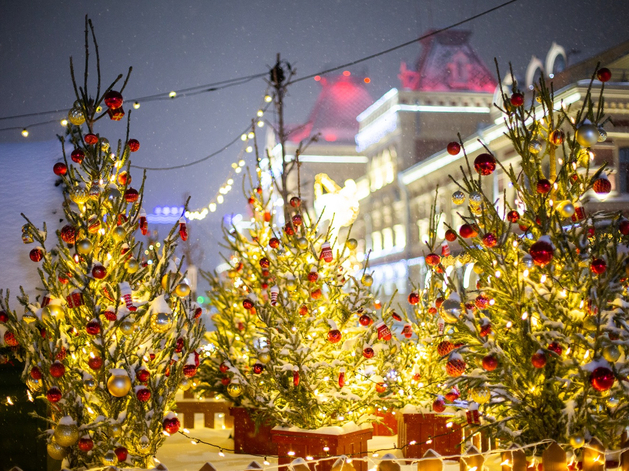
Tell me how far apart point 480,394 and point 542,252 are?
1.14 meters

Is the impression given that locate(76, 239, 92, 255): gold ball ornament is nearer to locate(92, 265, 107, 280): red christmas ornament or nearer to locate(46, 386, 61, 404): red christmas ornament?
locate(92, 265, 107, 280): red christmas ornament

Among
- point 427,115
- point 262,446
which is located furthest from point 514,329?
point 427,115

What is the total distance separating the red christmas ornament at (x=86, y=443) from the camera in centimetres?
483

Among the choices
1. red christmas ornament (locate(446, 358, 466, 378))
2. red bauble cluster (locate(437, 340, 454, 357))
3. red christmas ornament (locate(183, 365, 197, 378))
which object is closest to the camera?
red christmas ornament (locate(446, 358, 466, 378))

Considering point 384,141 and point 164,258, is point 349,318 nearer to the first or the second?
point 164,258

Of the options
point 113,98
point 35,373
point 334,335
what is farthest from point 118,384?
point 334,335

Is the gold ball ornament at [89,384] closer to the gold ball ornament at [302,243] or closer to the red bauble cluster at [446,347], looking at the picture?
the red bauble cluster at [446,347]

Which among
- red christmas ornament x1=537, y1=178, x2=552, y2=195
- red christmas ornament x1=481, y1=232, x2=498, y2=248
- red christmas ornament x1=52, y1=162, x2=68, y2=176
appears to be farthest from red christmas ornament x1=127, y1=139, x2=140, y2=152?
red christmas ornament x1=537, y1=178, x2=552, y2=195

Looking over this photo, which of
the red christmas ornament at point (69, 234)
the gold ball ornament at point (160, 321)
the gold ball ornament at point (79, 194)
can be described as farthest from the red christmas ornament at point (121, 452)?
the gold ball ornament at point (79, 194)

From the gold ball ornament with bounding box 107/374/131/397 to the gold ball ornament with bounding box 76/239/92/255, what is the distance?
96 cm

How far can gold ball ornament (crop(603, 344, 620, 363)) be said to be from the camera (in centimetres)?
434

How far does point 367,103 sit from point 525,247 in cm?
5821

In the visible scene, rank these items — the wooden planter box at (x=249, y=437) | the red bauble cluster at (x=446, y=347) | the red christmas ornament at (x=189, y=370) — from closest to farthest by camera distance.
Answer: the red bauble cluster at (x=446, y=347) < the red christmas ornament at (x=189, y=370) < the wooden planter box at (x=249, y=437)

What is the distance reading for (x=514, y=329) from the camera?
196 inches
